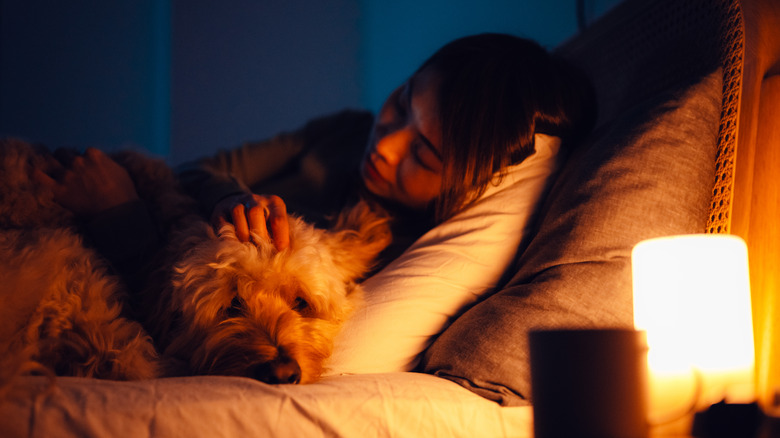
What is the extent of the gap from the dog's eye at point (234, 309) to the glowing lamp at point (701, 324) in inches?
39.1

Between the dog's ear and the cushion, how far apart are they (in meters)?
0.41

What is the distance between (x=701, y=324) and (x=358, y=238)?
102 centimetres

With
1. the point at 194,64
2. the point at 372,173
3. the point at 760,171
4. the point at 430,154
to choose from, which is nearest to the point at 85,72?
the point at 194,64

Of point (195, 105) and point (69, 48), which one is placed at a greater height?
point (69, 48)

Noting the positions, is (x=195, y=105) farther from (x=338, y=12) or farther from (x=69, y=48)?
(x=338, y=12)

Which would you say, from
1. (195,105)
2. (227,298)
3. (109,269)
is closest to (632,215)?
(227,298)

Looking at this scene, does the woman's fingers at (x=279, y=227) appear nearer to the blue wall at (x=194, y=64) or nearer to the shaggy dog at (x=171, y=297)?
the shaggy dog at (x=171, y=297)

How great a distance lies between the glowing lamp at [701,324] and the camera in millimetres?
877

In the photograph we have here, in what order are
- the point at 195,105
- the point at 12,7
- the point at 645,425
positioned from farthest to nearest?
1. the point at 195,105
2. the point at 12,7
3. the point at 645,425

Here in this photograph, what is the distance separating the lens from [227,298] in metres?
1.33

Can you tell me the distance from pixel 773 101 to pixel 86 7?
516cm

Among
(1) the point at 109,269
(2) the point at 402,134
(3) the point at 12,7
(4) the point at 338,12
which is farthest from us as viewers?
(4) the point at 338,12

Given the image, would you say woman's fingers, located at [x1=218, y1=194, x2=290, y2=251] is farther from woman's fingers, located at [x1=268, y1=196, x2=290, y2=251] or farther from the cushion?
the cushion

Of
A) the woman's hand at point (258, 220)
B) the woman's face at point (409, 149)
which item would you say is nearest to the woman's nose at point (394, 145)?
the woman's face at point (409, 149)
